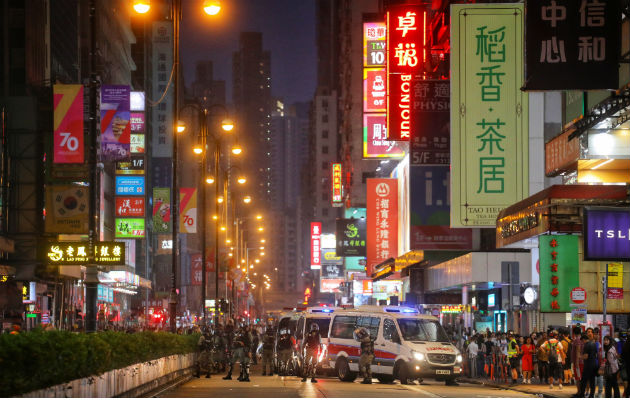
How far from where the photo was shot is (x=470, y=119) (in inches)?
1476

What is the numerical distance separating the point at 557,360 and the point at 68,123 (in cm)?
1614

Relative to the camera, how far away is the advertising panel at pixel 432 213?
173 ft

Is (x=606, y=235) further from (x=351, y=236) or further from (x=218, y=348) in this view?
(x=351, y=236)

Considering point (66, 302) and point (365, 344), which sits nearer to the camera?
point (365, 344)

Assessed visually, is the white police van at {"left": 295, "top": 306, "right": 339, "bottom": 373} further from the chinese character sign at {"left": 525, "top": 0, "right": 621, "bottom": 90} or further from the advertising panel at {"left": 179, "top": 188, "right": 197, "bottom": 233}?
the chinese character sign at {"left": 525, "top": 0, "right": 621, "bottom": 90}

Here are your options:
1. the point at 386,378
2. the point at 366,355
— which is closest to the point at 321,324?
the point at 386,378

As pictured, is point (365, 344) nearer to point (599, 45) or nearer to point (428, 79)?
point (599, 45)

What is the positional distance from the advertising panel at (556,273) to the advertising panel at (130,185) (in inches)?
1229

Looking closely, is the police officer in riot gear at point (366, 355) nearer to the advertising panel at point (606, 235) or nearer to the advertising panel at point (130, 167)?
the advertising panel at point (606, 235)

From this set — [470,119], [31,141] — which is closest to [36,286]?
[31,141]

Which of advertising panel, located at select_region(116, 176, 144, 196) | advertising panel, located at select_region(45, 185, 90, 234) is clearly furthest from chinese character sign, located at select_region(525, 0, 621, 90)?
advertising panel, located at select_region(116, 176, 144, 196)

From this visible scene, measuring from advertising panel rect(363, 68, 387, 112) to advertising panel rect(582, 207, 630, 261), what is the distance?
4056 cm

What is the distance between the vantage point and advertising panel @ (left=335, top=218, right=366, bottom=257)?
93.2 m

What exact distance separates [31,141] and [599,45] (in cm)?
4532
